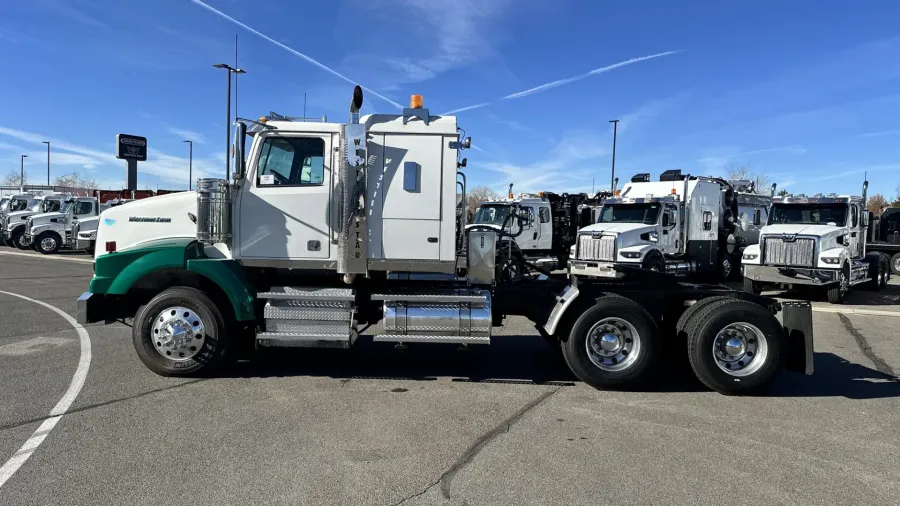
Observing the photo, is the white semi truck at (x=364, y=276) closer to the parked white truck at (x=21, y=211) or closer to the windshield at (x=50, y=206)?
the windshield at (x=50, y=206)

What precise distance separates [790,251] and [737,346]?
32.2ft

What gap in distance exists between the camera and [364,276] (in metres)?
6.55

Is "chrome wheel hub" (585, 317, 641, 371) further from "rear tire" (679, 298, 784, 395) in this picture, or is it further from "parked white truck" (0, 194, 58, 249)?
"parked white truck" (0, 194, 58, 249)

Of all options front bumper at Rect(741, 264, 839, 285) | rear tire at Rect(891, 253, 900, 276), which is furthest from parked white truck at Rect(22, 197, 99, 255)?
Result: rear tire at Rect(891, 253, 900, 276)

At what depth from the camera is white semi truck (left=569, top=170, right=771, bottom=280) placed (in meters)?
16.0

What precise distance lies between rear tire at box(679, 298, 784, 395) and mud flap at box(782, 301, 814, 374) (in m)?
0.15

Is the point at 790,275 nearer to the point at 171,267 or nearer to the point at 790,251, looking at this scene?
the point at 790,251

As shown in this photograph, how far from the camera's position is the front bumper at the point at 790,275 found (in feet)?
45.6

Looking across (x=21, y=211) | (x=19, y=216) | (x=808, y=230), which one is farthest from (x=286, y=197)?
(x=21, y=211)

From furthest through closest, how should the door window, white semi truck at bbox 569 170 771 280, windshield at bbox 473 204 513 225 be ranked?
the door window, windshield at bbox 473 204 513 225, white semi truck at bbox 569 170 771 280

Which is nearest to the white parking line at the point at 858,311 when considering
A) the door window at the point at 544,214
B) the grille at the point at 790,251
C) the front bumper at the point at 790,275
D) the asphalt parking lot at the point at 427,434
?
the front bumper at the point at 790,275

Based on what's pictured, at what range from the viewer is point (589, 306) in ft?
20.7

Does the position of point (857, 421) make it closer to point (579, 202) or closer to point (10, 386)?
point (10, 386)

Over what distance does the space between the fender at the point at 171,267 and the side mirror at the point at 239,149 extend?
0.97 meters
